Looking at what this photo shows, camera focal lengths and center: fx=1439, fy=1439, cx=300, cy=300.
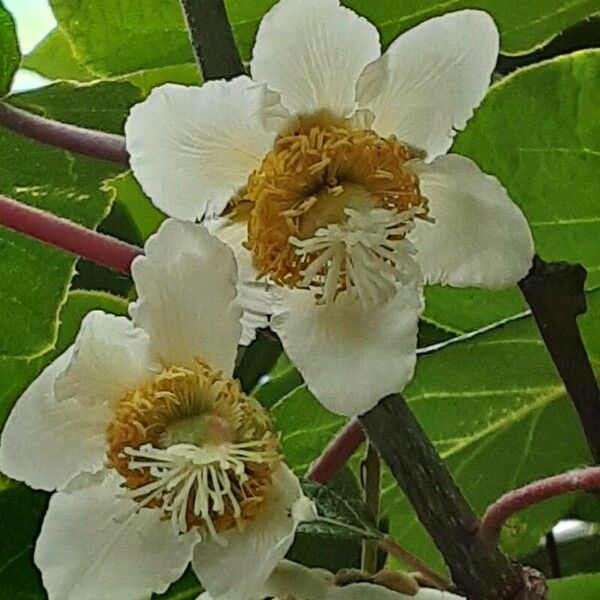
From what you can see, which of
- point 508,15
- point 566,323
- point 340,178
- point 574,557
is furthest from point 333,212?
point 574,557

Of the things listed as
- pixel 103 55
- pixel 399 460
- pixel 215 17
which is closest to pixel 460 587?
pixel 399 460

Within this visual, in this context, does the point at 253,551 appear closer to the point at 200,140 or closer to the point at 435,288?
the point at 200,140

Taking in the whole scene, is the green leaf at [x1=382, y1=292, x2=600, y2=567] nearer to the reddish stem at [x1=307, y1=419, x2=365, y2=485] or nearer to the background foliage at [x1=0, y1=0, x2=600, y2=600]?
the background foliage at [x1=0, y1=0, x2=600, y2=600]

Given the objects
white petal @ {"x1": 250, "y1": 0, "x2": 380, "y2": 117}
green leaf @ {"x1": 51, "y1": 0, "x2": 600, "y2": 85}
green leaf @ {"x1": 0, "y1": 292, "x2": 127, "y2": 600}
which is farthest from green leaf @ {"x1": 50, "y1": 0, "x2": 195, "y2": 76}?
white petal @ {"x1": 250, "y1": 0, "x2": 380, "y2": 117}

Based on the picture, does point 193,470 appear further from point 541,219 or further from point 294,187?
point 541,219

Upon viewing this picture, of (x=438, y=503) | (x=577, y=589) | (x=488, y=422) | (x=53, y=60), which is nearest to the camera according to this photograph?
(x=438, y=503)
